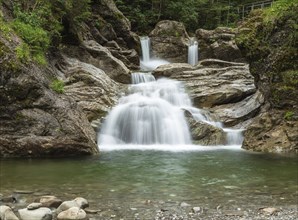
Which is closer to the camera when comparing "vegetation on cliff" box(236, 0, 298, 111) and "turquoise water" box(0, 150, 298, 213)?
"turquoise water" box(0, 150, 298, 213)

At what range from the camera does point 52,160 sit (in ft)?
38.8

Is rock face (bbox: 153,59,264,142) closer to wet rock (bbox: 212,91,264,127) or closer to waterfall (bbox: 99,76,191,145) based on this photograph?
wet rock (bbox: 212,91,264,127)

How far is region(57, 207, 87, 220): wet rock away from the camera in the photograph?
20.0 ft

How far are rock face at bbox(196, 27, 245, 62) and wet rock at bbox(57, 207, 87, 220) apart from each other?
21772mm

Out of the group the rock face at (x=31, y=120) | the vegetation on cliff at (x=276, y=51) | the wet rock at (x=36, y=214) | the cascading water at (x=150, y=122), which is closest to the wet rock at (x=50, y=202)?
the wet rock at (x=36, y=214)

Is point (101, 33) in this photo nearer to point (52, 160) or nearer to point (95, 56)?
point (95, 56)

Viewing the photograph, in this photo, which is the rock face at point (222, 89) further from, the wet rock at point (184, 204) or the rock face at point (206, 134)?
the wet rock at point (184, 204)

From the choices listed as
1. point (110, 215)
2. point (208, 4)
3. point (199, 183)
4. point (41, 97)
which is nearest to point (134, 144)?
point (41, 97)

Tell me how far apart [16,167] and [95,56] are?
12.2 m

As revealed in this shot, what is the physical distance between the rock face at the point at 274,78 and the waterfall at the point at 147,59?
1202 cm

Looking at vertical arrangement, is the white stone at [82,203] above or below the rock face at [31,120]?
below

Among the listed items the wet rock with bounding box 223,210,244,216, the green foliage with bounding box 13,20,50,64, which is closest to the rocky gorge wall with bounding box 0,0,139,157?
the green foliage with bounding box 13,20,50,64

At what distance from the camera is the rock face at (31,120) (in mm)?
12164

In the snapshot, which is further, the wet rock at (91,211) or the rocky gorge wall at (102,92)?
the rocky gorge wall at (102,92)
